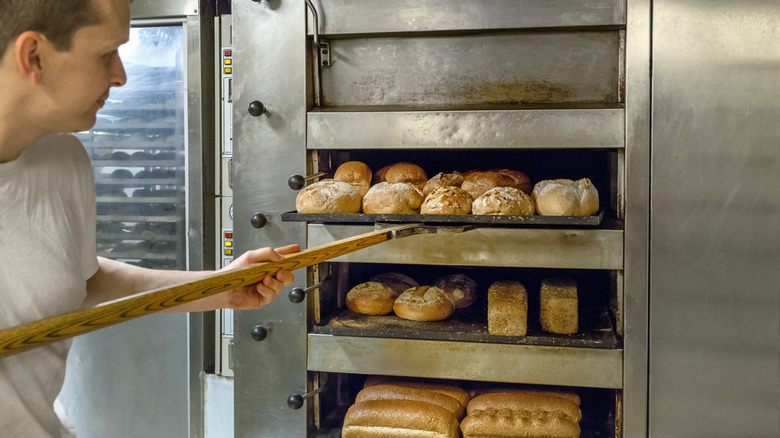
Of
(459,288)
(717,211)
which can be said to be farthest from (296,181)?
(717,211)

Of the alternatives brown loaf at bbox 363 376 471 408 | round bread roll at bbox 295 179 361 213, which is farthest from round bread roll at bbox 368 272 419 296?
round bread roll at bbox 295 179 361 213

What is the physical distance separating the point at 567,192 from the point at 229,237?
4.45ft

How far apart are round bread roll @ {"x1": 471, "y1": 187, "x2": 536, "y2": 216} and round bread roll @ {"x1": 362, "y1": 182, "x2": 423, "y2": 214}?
189mm

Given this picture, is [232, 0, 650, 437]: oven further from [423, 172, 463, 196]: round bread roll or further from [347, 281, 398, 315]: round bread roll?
[423, 172, 463, 196]: round bread roll

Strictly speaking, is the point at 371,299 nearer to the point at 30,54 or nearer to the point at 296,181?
the point at 296,181

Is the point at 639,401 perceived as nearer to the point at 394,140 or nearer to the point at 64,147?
the point at 394,140

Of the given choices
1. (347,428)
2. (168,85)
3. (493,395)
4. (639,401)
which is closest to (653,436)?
(639,401)

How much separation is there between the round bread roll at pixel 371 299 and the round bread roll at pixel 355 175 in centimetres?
35

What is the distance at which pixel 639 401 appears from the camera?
1945 mm

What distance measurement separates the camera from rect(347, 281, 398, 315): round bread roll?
2148 millimetres

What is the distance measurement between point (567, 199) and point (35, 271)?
4.51 feet

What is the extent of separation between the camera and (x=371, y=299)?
84.4 inches

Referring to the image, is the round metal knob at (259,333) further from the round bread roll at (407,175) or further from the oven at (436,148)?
the round bread roll at (407,175)

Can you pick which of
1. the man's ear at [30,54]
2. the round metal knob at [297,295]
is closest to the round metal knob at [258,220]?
the round metal knob at [297,295]
